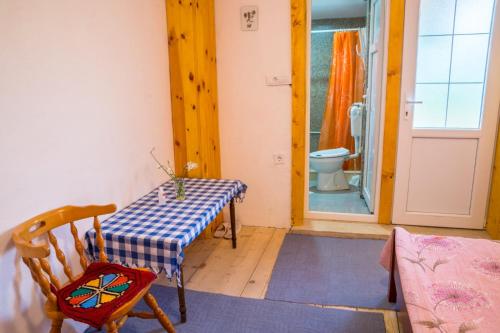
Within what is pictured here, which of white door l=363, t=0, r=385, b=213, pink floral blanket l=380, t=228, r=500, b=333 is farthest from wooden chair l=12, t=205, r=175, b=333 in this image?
white door l=363, t=0, r=385, b=213

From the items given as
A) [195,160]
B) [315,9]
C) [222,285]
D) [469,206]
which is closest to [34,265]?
[222,285]

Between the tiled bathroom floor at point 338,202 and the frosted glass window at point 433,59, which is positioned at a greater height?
the frosted glass window at point 433,59

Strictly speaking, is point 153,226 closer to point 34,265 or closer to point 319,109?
point 34,265

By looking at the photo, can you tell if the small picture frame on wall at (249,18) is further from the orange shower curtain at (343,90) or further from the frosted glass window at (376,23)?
the orange shower curtain at (343,90)

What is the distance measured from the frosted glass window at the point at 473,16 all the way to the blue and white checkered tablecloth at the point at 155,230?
2.22 m

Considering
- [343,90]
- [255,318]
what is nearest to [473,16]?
[343,90]

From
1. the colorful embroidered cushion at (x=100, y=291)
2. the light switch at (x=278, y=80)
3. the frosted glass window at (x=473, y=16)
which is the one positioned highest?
the frosted glass window at (x=473, y=16)

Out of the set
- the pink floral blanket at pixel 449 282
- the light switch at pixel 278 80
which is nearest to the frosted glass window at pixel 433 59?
the light switch at pixel 278 80

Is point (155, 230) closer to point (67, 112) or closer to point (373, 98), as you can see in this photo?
point (67, 112)

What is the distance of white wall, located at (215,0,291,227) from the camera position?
2869 mm

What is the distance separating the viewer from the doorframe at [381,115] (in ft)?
9.06

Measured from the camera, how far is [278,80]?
2.91 m

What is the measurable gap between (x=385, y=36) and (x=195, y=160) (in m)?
1.81

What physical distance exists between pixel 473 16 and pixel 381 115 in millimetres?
958
